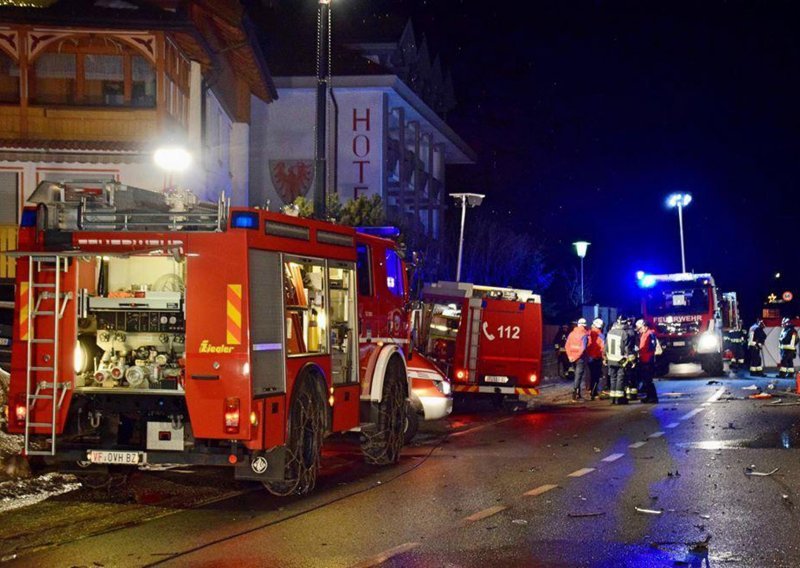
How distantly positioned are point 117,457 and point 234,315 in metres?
1.68

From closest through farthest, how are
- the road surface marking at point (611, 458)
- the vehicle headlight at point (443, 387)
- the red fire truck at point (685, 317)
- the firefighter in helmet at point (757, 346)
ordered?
the road surface marking at point (611, 458) → the vehicle headlight at point (443, 387) → the red fire truck at point (685, 317) → the firefighter in helmet at point (757, 346)

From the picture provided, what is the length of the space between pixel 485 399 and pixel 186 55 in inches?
402

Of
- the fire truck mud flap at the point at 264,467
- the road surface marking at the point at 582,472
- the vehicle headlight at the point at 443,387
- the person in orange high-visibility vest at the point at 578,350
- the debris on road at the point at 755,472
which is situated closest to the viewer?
the fire truck mud flap at the point at 264,467

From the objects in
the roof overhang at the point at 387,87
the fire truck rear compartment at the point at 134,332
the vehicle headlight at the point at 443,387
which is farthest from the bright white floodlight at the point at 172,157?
the roof overhang at the point at 387,87

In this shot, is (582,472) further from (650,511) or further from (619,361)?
(619,361)

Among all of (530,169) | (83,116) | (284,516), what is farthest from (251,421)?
(530,169)

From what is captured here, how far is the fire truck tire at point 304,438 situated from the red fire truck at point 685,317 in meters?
23.5

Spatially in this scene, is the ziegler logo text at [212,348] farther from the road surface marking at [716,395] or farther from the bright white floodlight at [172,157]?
the road surface marking at [716,395]

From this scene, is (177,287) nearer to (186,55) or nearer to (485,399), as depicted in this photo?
(485,399)

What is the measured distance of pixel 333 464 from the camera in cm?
1383

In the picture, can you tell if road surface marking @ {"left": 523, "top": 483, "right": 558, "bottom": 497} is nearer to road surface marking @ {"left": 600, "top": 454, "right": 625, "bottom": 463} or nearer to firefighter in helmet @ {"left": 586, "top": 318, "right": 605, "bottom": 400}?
road surface marking @ {"left": 600, "top": 454, "right": 625, "bottom": 463}

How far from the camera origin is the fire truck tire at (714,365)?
33750 millimetres

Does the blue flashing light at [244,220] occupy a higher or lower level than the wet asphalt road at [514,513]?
higher

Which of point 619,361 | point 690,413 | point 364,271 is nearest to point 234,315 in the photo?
point 364,271
